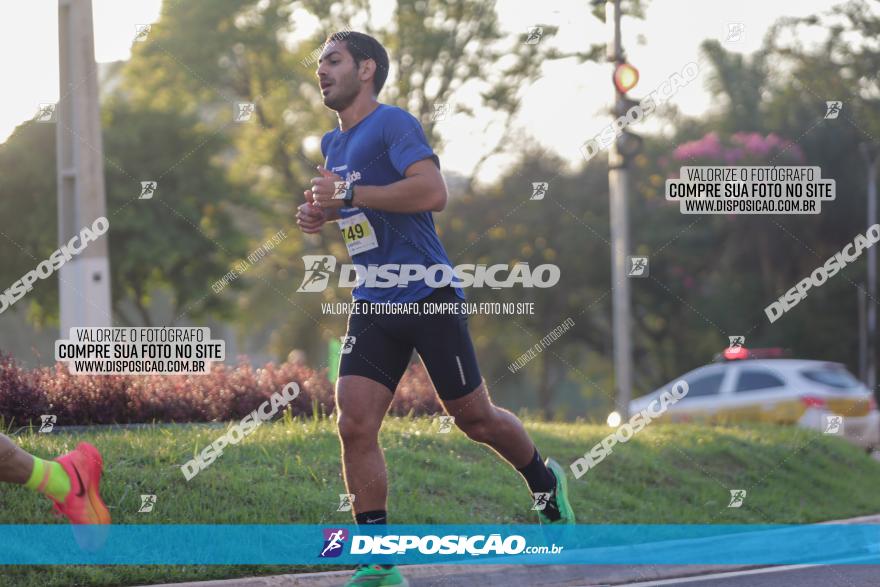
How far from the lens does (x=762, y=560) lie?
822 cm

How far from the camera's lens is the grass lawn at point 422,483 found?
6.96 meters

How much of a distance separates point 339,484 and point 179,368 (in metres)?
2.84

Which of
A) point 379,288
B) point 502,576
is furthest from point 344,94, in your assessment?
point 502,576

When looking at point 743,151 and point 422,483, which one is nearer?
point 422,483

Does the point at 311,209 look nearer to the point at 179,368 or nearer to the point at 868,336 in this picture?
the point at 179,368

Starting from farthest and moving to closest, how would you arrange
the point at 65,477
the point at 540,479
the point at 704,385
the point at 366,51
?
1. the point at 704,385
2. the point at 540,479
3. the point at 366,51
4. the point at 65,477

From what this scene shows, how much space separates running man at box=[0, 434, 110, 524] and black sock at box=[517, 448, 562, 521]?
191 cm

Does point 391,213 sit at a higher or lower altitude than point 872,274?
higher

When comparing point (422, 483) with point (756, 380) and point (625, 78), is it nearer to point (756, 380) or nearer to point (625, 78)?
point (625, 78)

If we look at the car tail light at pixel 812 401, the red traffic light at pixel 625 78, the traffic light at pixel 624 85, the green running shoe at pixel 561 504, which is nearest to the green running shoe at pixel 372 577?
the green running shoe at pixel 561 504

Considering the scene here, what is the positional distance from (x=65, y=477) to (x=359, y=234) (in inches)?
65.4

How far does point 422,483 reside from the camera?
8.23 m

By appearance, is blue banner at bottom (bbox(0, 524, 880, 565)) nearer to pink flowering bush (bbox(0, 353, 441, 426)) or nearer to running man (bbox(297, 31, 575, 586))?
running man (bbox(297, 31, 575, 586))

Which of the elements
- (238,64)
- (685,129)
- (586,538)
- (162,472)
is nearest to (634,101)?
(586,538)
